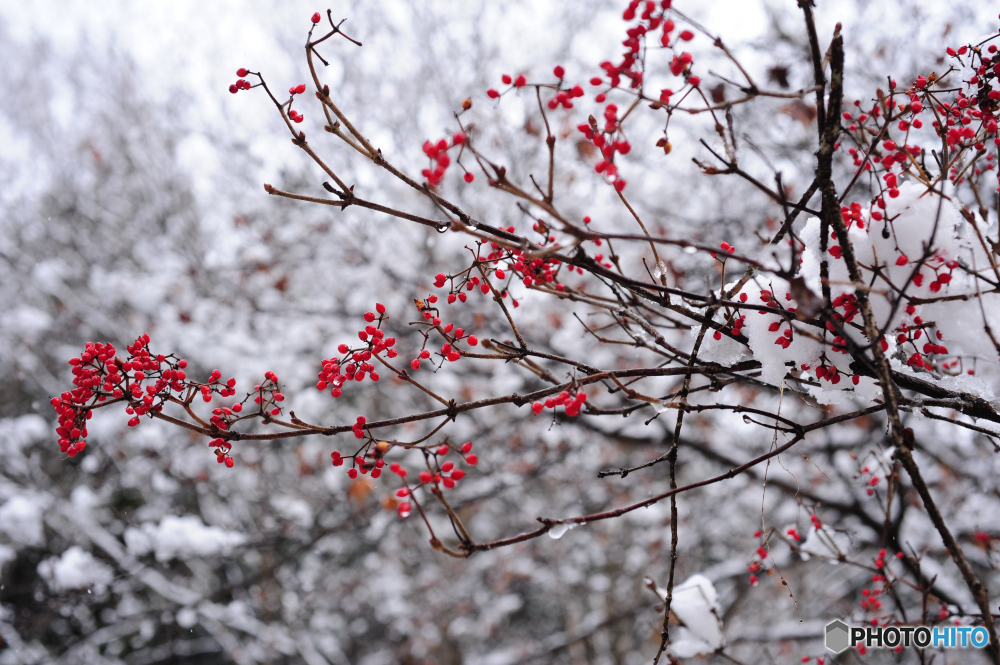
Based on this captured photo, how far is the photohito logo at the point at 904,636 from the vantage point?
1.87m

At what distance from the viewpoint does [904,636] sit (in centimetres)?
200

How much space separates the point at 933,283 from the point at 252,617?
665 centimetres

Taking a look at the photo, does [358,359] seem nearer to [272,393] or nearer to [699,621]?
[272,393]

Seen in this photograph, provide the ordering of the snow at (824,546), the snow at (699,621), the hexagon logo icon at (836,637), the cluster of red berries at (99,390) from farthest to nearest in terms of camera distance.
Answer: the hexagon logo icon at (836,637) → the snow at (699,621) → the snow at (824,546) → the cluster of red berries at (99,390)

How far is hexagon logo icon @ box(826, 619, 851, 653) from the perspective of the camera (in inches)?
94.7

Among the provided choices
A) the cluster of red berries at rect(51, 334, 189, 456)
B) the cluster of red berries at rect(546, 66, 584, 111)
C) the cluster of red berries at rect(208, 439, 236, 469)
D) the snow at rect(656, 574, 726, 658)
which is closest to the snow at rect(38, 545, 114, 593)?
the cluster of red berries at rect(51, 334, 189, 456)

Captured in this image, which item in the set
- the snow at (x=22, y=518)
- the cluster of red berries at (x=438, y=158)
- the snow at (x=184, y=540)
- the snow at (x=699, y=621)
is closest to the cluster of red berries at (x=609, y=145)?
the cluster of red berries at (x=438, y=158)

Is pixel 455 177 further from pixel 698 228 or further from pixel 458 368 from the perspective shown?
pixel 698 228

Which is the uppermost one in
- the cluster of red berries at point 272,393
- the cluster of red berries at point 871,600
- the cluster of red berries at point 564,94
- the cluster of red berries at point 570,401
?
the cluster of red berries at point 564,94

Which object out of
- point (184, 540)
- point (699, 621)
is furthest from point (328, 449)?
point (699, 621)

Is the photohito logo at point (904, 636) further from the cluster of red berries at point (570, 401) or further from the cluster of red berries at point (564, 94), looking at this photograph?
the cluster of red berries at point (564, 94)

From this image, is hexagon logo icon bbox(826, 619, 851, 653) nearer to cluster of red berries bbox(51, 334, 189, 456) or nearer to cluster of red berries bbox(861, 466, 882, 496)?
cluster of red berries bbox(861, 466, 882, 496)

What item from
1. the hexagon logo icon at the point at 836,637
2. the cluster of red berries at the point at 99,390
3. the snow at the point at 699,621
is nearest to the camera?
the cluster of red berries at the point at 99,390

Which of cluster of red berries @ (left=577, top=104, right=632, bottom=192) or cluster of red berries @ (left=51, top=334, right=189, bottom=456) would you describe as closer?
cluster of red berries @ (left=577, top=104, right=632, bottom=192)
